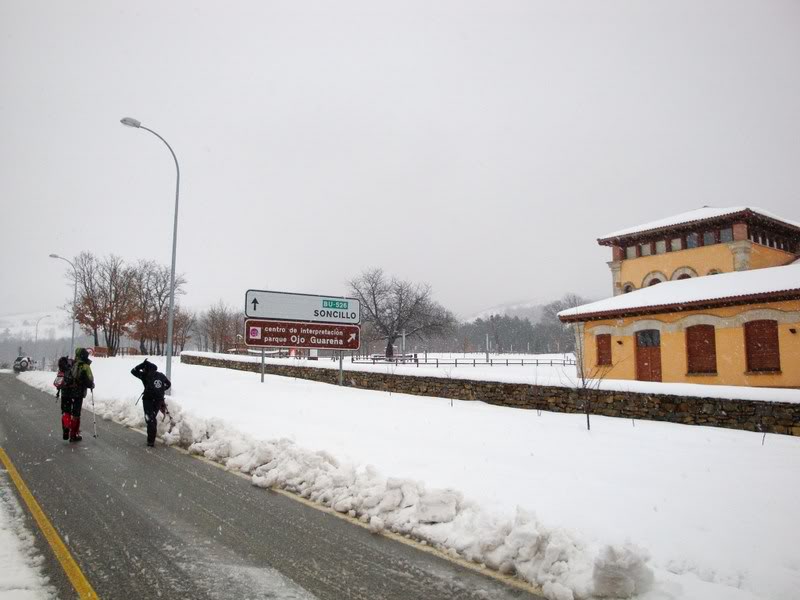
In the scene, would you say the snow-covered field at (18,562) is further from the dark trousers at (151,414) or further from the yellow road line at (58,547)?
the dark trousers at (151,414)

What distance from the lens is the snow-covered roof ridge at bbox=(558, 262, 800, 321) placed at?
1738 cm

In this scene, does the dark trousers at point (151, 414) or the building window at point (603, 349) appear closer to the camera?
the dark trousers at point (151, 414)

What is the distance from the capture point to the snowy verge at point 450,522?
144 inches

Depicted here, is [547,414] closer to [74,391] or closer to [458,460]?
[458,460]

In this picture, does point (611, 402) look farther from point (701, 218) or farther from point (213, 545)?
point (701, 218)

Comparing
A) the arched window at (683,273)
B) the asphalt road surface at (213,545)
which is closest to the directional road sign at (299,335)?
the asphalt road surface at (213,545)

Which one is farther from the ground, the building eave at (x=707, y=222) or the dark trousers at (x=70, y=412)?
the building eave at (x=707, y=222)

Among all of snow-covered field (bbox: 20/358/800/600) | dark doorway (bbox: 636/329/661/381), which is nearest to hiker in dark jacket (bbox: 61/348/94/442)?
snow-covered field (bbox: 20/358/800/600)

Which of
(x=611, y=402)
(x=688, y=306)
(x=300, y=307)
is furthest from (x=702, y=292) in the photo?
(x=300, y=307)

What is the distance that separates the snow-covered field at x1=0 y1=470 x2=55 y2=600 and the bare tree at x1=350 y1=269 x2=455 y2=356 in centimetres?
4810

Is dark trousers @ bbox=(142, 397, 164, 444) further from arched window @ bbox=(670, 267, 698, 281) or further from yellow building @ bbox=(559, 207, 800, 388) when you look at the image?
arched window @ bbox=(670, 267, 698, 281)

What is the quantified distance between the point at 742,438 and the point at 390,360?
38.5 m

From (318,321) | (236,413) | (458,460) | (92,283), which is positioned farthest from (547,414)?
(92,283)

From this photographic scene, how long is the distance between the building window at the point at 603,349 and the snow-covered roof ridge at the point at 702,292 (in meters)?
1.16
